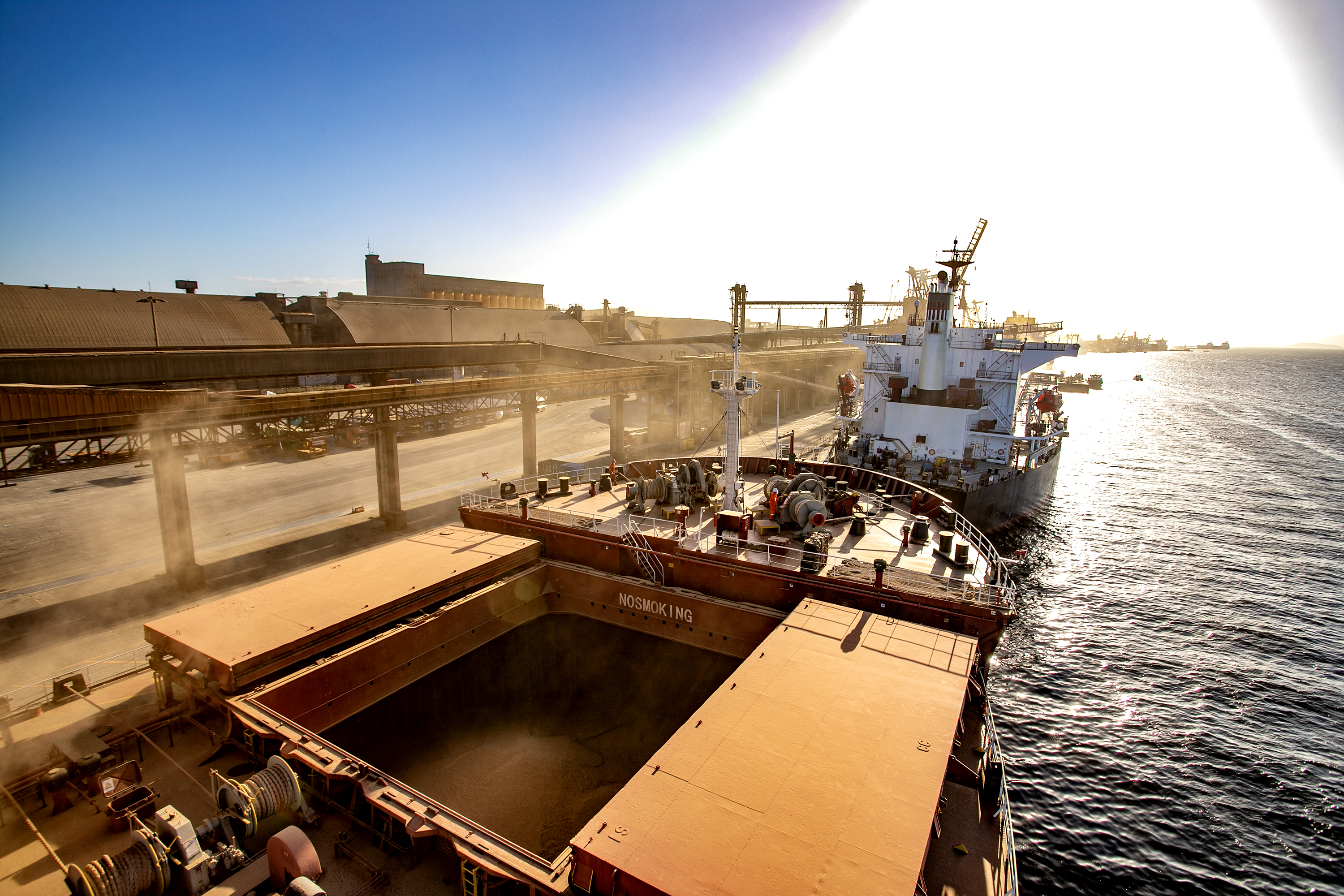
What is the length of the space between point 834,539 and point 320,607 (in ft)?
54.5

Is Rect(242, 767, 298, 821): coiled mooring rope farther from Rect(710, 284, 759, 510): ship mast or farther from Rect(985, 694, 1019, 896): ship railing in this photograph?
Rect(710, 284, 759, 510): ship mast

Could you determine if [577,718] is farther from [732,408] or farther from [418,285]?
[418,285]

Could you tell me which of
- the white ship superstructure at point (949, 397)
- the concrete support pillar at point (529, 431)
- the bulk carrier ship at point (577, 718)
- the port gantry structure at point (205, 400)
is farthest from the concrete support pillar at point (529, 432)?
the white ship superstructure at point (949, 397)

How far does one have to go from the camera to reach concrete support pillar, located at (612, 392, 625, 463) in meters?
54.2

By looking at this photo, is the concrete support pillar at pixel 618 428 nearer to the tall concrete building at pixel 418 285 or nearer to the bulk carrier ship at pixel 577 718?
the bulk carrier ship at pixel 577 718

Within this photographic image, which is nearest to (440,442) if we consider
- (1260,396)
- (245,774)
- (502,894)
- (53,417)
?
(53,417)

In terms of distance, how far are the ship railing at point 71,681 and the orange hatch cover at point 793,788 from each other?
12.9 meters

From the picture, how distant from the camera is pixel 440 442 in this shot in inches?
2557

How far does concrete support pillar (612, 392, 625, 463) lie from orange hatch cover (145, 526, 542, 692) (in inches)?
1299

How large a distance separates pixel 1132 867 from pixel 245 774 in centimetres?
2252

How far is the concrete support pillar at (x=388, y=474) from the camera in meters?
36.3

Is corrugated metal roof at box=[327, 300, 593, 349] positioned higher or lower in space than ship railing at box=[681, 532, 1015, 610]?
higher

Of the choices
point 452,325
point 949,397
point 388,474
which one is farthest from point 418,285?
point 949,397

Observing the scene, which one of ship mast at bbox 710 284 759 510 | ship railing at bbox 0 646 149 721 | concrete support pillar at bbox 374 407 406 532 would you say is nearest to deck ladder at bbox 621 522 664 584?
ship mast at bbox 710 284 759 510
